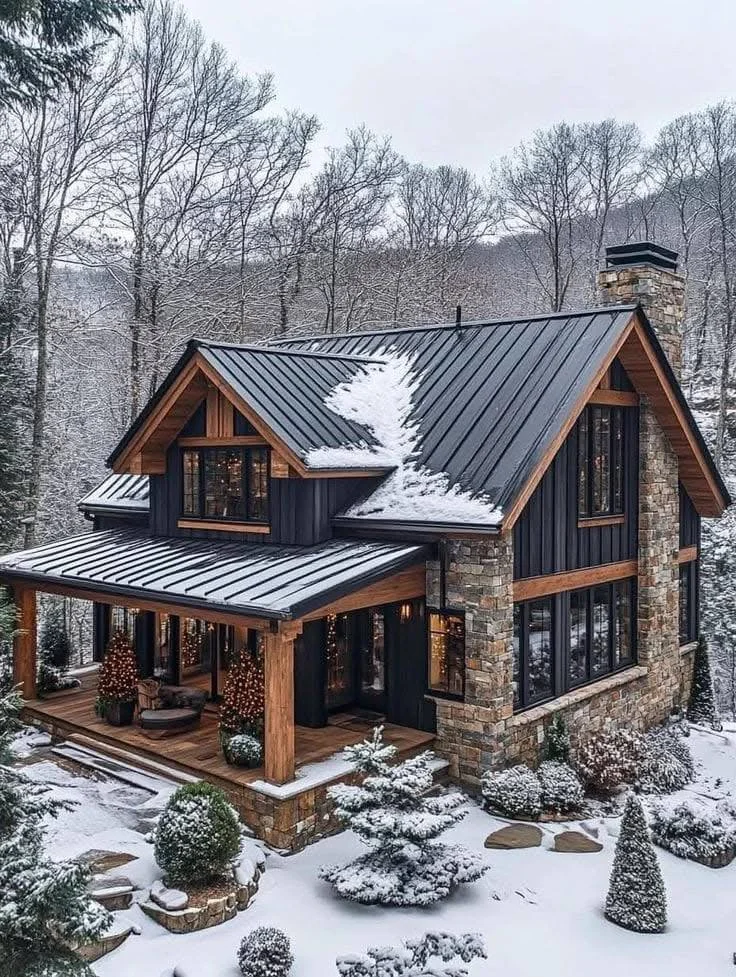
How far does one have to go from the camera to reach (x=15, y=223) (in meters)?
21.0

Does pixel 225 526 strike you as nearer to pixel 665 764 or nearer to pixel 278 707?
pixel 278 707

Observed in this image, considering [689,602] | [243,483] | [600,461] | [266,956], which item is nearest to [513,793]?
[266,956]

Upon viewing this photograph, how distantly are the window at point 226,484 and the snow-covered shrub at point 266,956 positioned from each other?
21.8 feet

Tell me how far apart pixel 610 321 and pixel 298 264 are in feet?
52.6

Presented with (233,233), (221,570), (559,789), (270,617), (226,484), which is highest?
(233,233)

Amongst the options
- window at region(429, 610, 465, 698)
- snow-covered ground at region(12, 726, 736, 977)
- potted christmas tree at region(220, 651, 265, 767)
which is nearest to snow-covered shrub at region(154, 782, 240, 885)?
snow-covered ground at region(12, 726, 736, 977)

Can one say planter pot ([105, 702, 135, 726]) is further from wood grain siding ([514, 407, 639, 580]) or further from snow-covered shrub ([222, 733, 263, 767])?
wood grain siding ([514, 407, 639, 580])

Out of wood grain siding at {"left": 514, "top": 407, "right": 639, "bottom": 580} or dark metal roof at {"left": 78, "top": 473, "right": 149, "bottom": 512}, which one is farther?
dark metal roof at {"left": 78, "top": 473, "right": 149, "bottom": 512}

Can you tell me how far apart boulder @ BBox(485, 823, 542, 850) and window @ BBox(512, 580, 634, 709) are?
6.29ft

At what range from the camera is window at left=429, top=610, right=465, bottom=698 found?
12.5 metres

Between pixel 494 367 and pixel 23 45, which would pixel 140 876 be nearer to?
pixel 494 367

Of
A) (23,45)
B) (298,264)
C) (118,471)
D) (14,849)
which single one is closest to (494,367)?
(118,471)

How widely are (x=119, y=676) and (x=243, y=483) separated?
3.46 meters

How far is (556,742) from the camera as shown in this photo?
42.4 ft
